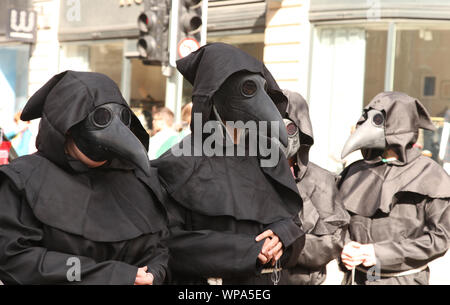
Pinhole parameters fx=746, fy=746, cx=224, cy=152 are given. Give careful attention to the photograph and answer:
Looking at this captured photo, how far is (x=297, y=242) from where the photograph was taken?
381 cm

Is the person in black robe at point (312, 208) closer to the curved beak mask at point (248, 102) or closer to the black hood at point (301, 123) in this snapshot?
the black hood at point (301, 123)

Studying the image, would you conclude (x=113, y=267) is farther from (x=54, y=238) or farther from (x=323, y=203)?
(x=323, y=203)

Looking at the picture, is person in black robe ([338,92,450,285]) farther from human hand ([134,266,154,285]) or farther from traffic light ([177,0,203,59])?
traffic light ([177,0,203,59])

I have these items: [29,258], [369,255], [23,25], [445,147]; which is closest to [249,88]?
[29,258]

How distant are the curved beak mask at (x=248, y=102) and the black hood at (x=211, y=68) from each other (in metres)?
0.05

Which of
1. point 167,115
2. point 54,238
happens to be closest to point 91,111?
point 54,238

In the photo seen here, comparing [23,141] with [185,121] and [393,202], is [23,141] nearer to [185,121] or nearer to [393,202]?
[185,121]

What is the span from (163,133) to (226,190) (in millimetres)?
5282

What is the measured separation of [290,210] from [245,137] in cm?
45

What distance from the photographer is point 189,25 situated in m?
8.75

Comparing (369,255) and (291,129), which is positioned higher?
(291,129)

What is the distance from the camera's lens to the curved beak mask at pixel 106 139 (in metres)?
3.28

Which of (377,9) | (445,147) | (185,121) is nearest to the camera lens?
(185,121)

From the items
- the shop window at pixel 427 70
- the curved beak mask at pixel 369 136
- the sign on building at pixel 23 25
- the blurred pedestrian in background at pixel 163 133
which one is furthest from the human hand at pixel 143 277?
the sign on building at pixel 23 25
